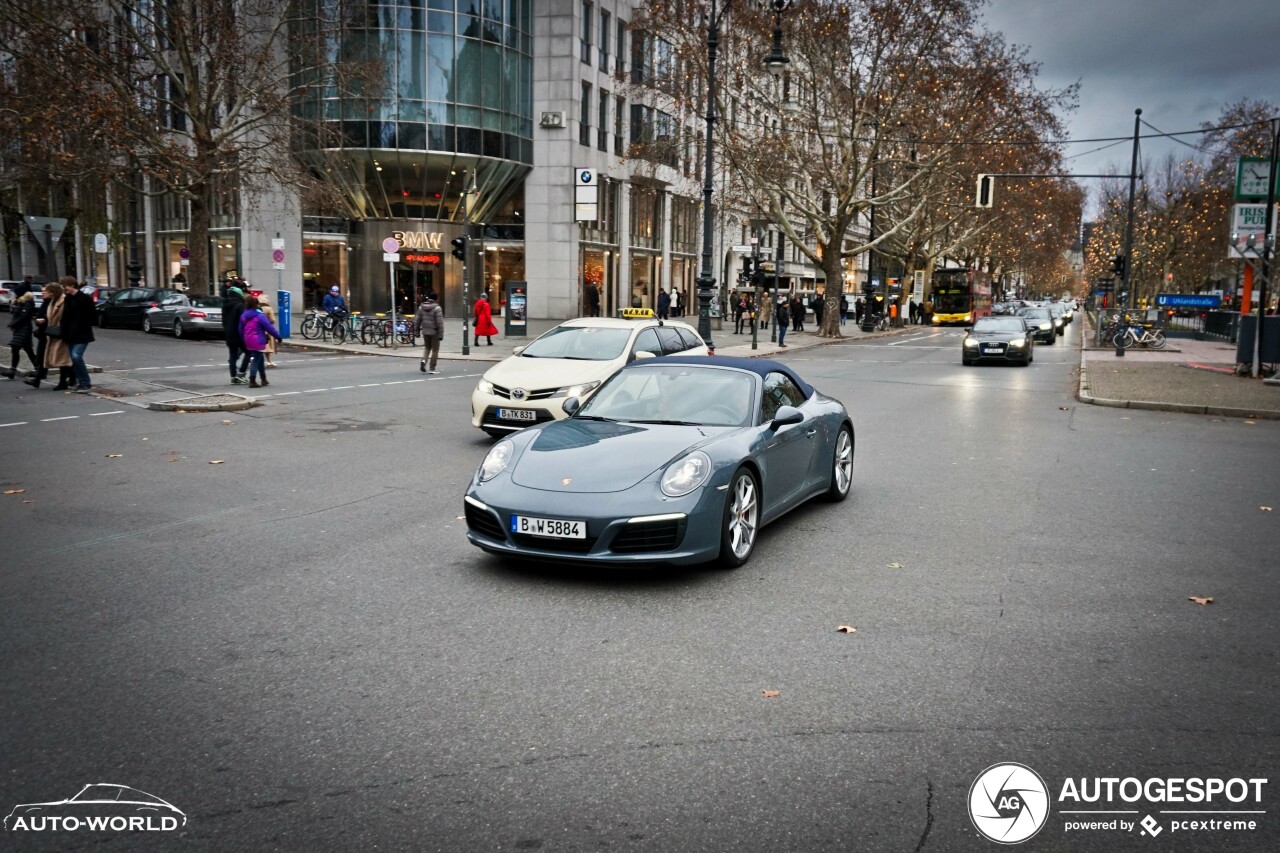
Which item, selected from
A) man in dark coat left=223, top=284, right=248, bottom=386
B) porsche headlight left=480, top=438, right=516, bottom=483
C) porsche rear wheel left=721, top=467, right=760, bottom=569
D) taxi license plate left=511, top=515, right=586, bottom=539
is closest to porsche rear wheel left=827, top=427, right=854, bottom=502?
porsche rear wheel left=721, top=467, right=760, bottom=569

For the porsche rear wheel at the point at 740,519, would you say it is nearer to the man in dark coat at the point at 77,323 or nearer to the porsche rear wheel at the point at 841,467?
the porsche rear wheel at the point at 841,467

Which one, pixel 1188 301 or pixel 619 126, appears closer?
pixel 1188 301

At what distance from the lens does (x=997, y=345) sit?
27.0 meters

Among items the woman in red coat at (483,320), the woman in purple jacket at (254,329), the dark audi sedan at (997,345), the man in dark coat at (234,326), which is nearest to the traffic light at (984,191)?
the dark audi sedan at (997,345)

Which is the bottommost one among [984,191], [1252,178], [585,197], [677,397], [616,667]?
[616,667]

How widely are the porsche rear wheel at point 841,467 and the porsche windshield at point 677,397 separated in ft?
4.60

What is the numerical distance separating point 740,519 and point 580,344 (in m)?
6.92

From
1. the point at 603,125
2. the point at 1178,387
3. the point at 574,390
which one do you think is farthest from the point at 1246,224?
the point at 603,125

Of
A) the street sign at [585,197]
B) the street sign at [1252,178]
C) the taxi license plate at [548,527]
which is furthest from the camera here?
the street sign at [585,197]

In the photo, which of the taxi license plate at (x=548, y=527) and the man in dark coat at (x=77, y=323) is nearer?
the taxi license plate at (x=548, y=527)

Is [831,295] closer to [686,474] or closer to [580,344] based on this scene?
[580,344]

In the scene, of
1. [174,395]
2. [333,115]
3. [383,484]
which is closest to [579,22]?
[333,115]

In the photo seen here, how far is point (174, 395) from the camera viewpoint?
15883mm

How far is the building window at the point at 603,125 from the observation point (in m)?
49.5
